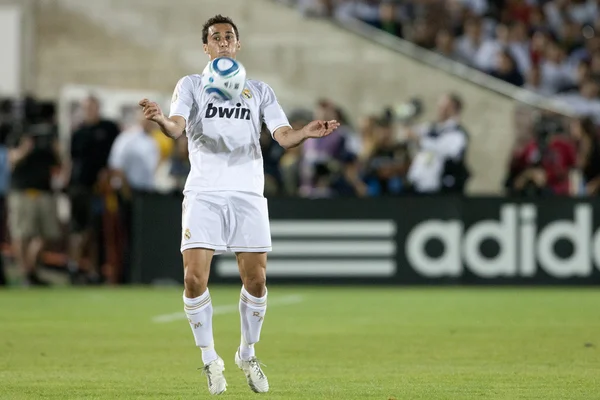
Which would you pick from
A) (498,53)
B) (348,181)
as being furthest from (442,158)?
(498,53)

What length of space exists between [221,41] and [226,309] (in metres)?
7.33

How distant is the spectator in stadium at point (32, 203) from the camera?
65.0 feet

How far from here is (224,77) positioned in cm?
862

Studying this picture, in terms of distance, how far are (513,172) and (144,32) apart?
7975mm

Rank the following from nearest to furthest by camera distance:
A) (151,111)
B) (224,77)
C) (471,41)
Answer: (151,111), (224,77), (471,41)

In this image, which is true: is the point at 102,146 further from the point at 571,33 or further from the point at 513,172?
the point at 571,33

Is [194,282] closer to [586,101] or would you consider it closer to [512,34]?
[586,101]

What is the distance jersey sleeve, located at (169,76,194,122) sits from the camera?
345 inches

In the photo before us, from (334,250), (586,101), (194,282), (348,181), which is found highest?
(586,101)

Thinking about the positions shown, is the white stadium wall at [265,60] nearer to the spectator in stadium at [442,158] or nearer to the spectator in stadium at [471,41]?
the spectator in stadium at [471,41]

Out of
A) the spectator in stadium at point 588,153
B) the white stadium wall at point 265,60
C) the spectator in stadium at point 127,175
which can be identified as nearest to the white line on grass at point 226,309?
the spectator in stadium at point 127,175

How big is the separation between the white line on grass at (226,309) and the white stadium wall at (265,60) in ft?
23.0

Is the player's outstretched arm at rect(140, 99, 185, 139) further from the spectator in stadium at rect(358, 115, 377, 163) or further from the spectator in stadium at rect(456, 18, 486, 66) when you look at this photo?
the spectator in stadium at rect(456, 18, 486, 66)

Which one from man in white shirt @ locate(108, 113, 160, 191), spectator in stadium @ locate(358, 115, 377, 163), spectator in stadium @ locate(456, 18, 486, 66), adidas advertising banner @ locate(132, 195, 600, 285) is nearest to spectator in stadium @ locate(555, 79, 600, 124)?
spectator in stadium @ locate(456, 18, 486, 66)
